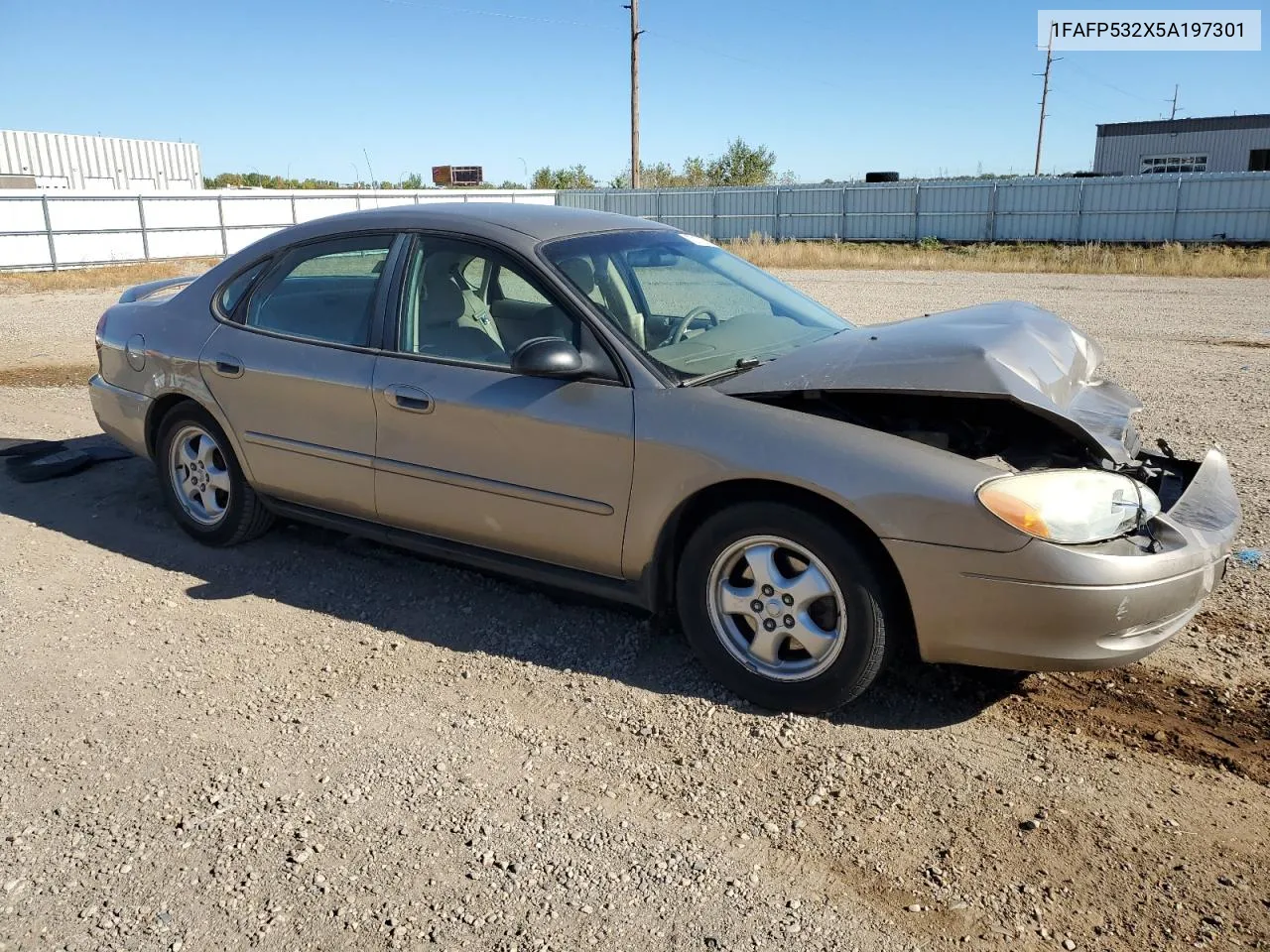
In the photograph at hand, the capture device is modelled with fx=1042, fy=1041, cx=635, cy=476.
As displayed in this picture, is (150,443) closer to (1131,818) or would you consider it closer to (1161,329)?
(1131,818)

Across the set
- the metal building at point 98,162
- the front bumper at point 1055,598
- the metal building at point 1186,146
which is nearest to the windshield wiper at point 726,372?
the front bumper at point 1055,598

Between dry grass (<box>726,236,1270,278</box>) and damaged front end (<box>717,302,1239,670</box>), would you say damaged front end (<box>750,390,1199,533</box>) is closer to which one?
damaged front end (<box>717,302,1239,670</box>)

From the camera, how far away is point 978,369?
3395 mm

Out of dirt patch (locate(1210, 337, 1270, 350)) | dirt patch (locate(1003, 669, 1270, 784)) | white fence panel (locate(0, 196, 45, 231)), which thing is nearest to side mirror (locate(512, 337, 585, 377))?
dirt patch (locate(1003, 669, 1270, 784))

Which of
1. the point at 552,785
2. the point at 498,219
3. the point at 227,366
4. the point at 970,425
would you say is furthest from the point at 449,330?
the point at 970,425

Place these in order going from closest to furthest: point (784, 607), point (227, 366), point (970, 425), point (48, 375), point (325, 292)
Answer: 1. point (784, 607)
2. point (970, 425)
3. point (325, 292)
4. point (227, 366)
5. point (48, 375)

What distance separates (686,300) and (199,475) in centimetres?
271

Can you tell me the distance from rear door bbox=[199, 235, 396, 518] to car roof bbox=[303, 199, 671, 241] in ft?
0.34

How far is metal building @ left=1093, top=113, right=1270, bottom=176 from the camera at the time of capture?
46000 mm

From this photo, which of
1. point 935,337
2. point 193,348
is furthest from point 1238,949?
point 193,348

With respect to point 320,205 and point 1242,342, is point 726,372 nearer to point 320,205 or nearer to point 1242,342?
point 1242,342

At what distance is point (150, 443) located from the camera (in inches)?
218

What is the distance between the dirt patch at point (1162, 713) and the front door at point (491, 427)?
1629mm

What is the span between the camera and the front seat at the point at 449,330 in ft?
13.8
